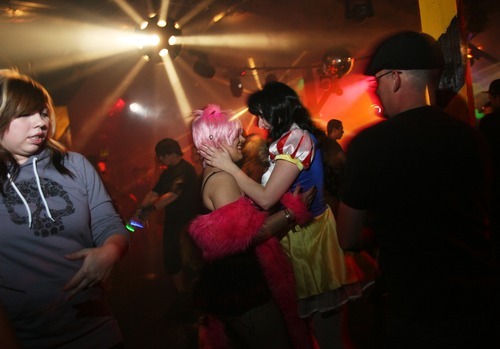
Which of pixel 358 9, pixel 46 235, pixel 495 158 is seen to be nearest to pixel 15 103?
pixel 46 235

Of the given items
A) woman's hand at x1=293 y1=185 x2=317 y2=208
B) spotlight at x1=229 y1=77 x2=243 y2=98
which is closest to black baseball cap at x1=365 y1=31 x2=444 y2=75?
woman's hand at x1=293 y1=185 x2=317 y2=208

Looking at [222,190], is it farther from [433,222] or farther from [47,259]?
[433,222]

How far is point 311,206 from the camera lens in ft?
8.04

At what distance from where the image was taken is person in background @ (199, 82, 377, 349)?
2.24 m

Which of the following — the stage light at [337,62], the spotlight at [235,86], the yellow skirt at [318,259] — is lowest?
the yellow skirt at [318,259]

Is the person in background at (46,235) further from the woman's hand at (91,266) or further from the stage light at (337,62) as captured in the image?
the stage light at (337,62)

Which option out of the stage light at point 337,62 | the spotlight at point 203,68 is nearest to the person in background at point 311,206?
the stage light at point 337,62

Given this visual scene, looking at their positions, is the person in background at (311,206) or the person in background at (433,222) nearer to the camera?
the person in background at (433,222)

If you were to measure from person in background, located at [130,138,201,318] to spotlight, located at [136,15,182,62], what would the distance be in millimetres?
2492

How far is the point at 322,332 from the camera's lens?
2.38m

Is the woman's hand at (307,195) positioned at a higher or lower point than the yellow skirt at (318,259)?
higher

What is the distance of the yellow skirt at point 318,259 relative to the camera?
7.73 feet

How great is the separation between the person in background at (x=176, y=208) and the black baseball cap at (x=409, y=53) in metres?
3.76

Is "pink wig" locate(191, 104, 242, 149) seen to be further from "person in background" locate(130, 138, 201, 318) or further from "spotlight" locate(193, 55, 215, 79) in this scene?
"spotlight" locate(193, 55, 215, 79)
